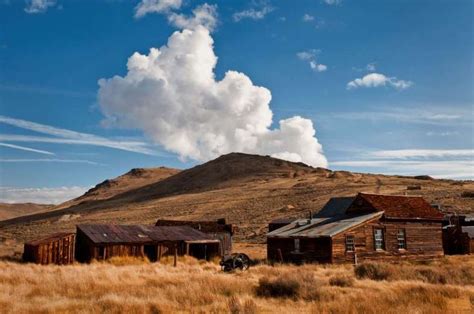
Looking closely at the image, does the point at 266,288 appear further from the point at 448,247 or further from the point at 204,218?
the point at 204,218

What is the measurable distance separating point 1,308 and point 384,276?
1505 centimetres

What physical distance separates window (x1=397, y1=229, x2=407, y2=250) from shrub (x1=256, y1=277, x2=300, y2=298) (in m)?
18.1

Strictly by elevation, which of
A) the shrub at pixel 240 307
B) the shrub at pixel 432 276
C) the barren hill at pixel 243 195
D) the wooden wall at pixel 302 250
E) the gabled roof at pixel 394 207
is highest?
the barren hill at pixel 243 195

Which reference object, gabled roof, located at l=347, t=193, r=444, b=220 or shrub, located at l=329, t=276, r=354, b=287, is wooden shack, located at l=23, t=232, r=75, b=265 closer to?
shrub, located at l=329, t=276, r=354, b=287

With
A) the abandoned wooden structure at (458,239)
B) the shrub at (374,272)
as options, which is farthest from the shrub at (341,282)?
the abandoned wooden structure at (458,239)

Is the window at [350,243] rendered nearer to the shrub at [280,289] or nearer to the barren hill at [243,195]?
the shrub at [280,289]

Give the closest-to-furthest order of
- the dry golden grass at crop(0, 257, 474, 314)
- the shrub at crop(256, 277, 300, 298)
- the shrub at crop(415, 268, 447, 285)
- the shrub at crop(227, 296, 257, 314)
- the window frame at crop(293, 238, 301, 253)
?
the shrub at crop(227, 296, 257, 314) < the dry golden grass at crop(0, 257, 474, 314) < the shrub at crop(256, 277, 300, 298) < the shrub at crop(415, 268, 447, 285) < the window frame at crop(293, 238, 301, 253)

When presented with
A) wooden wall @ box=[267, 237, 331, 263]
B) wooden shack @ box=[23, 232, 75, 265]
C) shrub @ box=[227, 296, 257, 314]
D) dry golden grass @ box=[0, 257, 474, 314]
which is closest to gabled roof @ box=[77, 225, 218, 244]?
wooden shack @ box=[23, 232, 75, 265]

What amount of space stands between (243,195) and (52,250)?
213 feet

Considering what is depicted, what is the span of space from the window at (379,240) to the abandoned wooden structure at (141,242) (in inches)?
458

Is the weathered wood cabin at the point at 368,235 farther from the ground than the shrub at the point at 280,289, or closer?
farther from the ground

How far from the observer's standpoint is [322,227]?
31203 millimetres

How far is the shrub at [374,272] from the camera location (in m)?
20.3

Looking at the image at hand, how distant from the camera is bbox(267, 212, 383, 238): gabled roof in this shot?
29156 mm
